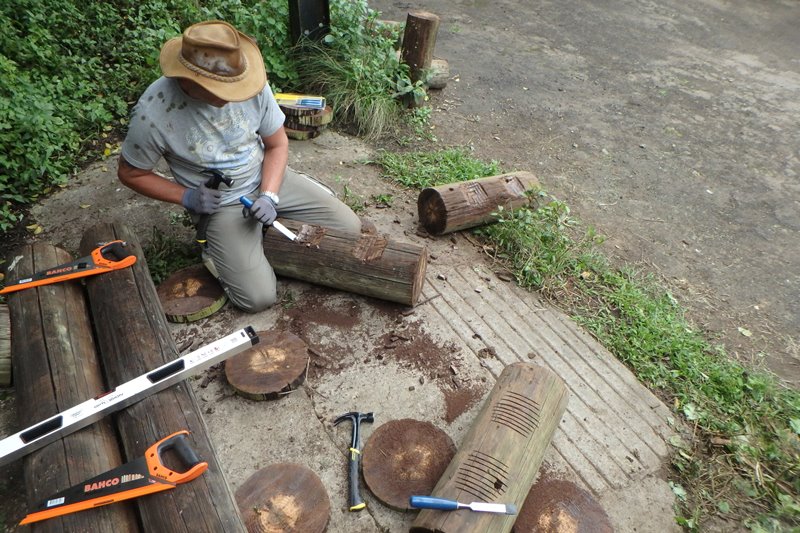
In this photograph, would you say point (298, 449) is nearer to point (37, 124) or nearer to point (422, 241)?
point (422, 241)

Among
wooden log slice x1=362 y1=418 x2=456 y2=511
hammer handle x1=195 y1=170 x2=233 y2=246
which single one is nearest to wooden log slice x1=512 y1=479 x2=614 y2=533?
wooden log slice x1=362 y1=418 x2=456 y2=511

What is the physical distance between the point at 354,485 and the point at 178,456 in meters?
0.87

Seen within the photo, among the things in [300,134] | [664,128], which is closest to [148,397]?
[300,134]

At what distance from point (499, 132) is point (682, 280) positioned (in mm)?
2708

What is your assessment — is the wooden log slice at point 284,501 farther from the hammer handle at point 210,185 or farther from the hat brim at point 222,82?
the hat brim at point 222,82

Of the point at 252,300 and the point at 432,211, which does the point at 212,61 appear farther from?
the point at 432,211

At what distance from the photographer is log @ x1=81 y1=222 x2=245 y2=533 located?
1.91 meters

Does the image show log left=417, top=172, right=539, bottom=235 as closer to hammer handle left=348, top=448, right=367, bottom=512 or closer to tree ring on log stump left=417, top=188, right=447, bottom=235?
tree ring on log stump left=417, top=188, right=447, bottom=235

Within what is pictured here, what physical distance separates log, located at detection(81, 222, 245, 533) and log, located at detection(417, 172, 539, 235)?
2206 millimetres

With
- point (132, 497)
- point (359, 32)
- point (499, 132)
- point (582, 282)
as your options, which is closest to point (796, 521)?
point (582, 282)

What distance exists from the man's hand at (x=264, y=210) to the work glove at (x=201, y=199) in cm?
25

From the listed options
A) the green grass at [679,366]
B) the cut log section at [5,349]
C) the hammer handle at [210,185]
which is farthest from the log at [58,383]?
the green grass at [679,366]

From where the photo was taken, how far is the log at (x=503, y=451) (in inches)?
80.8

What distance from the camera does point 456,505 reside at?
80.4 inches
